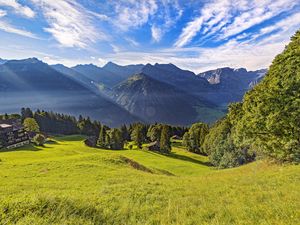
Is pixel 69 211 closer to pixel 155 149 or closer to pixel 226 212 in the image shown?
pixel 226 212

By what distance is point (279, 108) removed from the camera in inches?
1084

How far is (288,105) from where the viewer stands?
26.5m

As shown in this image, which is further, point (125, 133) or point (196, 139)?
point (125, 133)

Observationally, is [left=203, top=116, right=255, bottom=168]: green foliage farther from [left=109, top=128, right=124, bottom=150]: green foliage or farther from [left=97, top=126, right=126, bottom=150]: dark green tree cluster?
[left=97, top=126, right=126, bottom=150]: dark green tree cluster

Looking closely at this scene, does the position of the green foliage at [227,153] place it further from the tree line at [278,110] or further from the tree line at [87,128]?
the tree line at [87,128]

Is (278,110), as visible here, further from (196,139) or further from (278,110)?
(196,139)

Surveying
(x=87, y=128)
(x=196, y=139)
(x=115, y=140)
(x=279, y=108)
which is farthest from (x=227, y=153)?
(x=87, y=128)

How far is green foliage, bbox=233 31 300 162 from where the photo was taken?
26.2 meters

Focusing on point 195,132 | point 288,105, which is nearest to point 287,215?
point 288,105

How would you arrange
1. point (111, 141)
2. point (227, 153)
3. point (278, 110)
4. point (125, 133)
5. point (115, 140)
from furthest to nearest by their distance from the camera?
point (125, 133)
point (115, 140)
point (111, 141)
point (227, 153)
point (278, 110)

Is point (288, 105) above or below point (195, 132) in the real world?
above

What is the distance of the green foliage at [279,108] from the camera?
85.9 feet

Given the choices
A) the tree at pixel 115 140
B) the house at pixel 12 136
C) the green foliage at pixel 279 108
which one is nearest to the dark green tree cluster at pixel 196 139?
the tree at pixel 115 140

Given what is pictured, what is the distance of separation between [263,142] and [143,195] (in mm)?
24818
